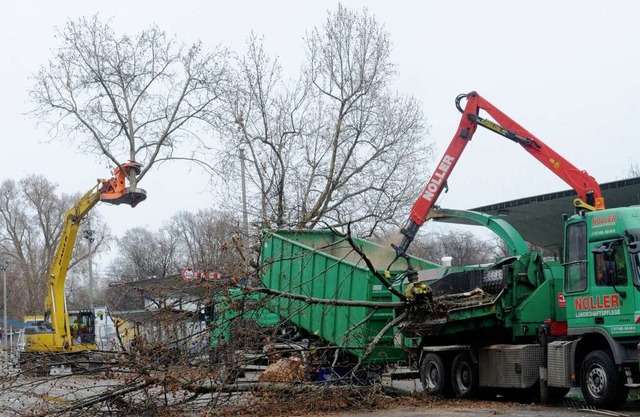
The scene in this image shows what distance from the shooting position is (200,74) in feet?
95.6

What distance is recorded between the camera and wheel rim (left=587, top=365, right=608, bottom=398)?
1119 cm

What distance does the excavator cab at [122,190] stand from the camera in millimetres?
24797

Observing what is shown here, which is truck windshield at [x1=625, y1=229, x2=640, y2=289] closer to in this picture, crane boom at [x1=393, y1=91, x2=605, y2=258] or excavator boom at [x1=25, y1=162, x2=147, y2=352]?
crane boom at [x1=393, y1=91, x2=605, y2=258]

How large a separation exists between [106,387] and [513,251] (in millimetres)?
7456

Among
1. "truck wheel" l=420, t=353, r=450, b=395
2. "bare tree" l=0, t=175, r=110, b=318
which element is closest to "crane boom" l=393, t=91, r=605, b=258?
"truck wheel" l=420, t=353, r=450, b=395

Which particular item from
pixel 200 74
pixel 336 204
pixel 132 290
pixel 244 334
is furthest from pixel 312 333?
pixel 200 74

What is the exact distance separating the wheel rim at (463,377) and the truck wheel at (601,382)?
269cm

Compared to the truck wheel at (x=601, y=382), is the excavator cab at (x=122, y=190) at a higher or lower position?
higher

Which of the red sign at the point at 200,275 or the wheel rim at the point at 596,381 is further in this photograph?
the red sign at the point at 200,275

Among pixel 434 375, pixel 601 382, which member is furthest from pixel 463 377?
pixel 601 382

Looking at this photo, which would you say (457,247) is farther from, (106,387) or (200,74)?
(106,387)

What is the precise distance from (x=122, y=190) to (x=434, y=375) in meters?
13.8

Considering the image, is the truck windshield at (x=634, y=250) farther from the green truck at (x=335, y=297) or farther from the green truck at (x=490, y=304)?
the green truck at (x=335, y=297)

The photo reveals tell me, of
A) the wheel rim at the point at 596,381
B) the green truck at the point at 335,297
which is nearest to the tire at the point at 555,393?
the wheel rim at the point at 596,381
